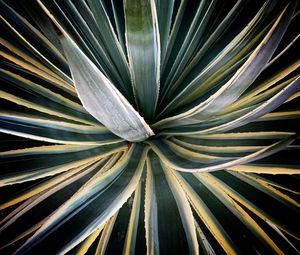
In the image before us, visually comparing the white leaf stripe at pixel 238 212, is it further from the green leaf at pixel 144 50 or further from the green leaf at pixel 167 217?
the green leaf at pixel 144 50

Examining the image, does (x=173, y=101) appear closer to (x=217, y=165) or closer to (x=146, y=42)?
(x=146, y=42)

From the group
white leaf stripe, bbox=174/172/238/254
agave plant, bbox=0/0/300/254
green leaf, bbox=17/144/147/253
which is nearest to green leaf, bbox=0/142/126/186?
agave plant, bbox=0/0/300/254

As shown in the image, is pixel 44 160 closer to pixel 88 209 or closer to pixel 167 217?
pixel 88 209

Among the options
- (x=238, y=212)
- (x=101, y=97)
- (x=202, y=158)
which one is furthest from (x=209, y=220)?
(x=101, y=97)

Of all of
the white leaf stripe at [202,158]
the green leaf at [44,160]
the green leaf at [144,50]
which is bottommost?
the white leaf stripe at [202,158]

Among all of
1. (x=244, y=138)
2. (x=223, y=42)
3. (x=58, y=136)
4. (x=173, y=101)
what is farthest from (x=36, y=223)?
(x=223, y=42)

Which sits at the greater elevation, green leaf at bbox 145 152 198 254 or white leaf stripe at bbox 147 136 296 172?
white leaf stripe at bbox 147 136 296 172

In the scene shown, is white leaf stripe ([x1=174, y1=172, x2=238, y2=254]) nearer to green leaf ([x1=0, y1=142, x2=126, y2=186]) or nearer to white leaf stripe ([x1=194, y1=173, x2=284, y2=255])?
white leaf stripe ([x1=194, y1=173, x2=284, y2=255])

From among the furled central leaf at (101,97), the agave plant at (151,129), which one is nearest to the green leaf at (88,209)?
the agave plant at (151,129)
